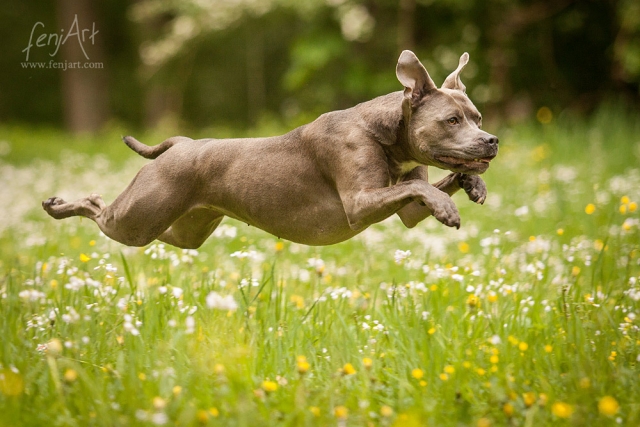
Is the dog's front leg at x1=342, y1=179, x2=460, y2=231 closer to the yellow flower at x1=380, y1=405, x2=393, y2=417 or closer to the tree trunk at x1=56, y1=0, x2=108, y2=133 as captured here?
the yellow flower at x1=380, y1=405, x2=393, y2=417

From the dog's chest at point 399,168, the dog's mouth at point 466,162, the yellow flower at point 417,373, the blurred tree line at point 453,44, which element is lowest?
the yellow flower at point 417,373

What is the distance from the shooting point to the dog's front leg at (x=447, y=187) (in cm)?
361

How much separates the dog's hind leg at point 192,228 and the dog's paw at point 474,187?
1.51 metres

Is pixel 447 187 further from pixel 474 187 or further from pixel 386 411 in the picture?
pixel 386 411

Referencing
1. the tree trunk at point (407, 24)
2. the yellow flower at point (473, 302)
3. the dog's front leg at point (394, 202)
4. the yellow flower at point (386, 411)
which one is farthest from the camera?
the tree trunk at point (407, 24)

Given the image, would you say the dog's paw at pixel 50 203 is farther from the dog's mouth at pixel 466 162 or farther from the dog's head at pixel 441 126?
the dog's mouth at pixel 466 162

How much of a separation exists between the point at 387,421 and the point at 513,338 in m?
0.96

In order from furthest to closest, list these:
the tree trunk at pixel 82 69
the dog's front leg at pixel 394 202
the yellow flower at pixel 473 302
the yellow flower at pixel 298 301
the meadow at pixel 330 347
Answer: the tree trunk at pixel 82 69 → the yellow flower at pixel 298 301 → the yellow flower at pixel 473 302 → the dog's front leg at pixel 394 202 → the meadow at pixel 330 347

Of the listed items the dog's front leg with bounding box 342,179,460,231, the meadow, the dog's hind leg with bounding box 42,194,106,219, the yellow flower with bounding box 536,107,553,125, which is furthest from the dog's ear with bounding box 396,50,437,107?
the yellow flower with bounding box 536,107,553,125

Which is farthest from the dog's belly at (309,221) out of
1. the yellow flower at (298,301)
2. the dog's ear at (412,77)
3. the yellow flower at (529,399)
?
the yellow flower at (529,399)

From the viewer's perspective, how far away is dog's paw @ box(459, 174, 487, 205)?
3547 mm

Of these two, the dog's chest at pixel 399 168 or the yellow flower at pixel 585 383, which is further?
the dog's chest at pixel 399 168

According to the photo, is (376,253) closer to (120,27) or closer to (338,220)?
(338,220)

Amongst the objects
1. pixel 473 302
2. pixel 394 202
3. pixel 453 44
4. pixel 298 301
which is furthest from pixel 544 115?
pixel 394 202
